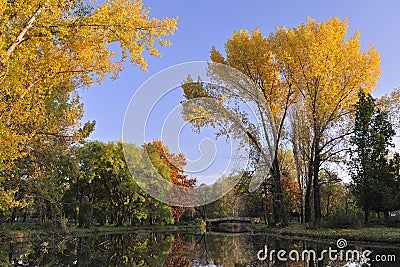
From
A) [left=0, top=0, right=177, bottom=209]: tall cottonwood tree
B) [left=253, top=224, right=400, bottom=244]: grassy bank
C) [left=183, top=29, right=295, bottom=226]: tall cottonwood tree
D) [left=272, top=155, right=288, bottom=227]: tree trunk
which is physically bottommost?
[left=253, top=224, right=400, bottom=244]: grassy bank

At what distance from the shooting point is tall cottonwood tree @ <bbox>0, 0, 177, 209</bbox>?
652 cm

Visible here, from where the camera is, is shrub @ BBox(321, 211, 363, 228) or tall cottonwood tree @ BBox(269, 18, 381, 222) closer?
shrub @ BBox(321, 211, 363, 228)

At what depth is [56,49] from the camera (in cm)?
926

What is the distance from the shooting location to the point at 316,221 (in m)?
17.3

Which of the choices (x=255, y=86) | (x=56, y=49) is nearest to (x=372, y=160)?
(x=255, y=86)

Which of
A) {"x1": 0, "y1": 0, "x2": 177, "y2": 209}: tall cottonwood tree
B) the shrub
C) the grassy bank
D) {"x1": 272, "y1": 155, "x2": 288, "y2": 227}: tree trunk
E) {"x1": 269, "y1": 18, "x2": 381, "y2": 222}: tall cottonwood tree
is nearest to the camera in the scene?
{"x1": 0, "y1": 0, "x2": 177, "y2": 209}: tall cottonwood tree

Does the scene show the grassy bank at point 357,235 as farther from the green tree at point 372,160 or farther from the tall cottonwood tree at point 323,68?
the green tree at point 372,160

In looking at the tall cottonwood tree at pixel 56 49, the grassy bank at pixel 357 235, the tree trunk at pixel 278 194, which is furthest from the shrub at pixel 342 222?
the tall cottonwood tree at pixel 56 49

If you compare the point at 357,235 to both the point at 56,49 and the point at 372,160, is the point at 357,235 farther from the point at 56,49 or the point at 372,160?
the point at 56,49

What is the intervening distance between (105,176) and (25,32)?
28.0 metres

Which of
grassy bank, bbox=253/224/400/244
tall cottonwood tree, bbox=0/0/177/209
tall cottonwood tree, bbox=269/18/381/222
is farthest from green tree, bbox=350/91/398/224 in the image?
tall cottonwood tree, bbox=0/0/177/209

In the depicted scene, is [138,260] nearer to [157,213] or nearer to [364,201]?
[364,201]

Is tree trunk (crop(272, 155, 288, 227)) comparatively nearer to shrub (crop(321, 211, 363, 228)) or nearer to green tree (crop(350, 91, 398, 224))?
shrub (crop(321, 211, 363, 228))

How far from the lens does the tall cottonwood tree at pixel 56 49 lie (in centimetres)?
652
